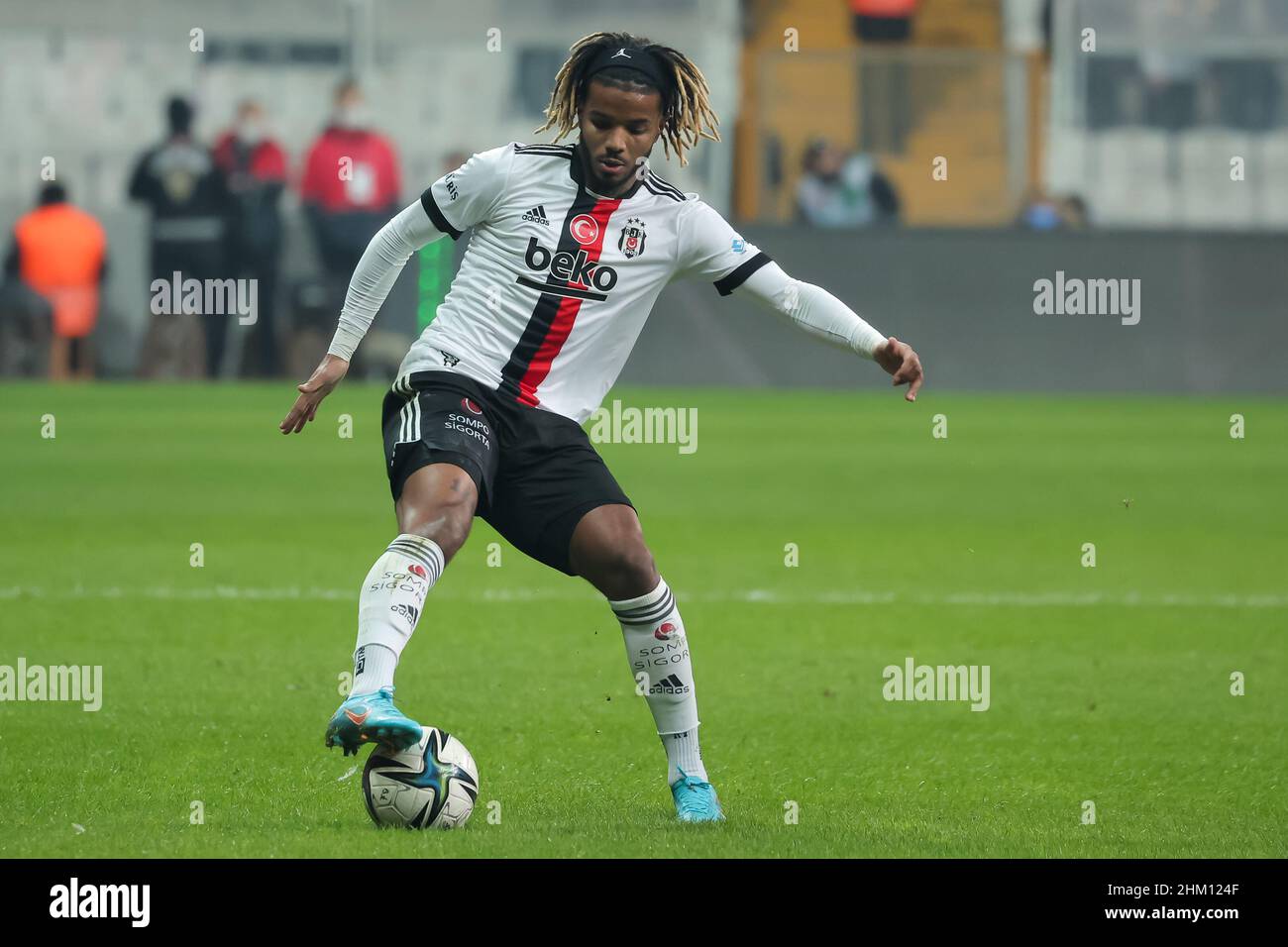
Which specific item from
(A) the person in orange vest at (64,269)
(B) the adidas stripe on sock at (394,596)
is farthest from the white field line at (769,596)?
(A) the person in orange vest at (64,269)

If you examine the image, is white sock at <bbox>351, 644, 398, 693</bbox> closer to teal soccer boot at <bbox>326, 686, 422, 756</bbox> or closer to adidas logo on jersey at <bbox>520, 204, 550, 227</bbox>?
teal soccer boot at <bbox>326, 686, 422, 756</bbox>

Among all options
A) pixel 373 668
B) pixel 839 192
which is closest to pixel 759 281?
pixel 373 668

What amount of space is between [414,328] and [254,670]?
1253 centimetres

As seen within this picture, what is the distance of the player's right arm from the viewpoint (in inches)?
244

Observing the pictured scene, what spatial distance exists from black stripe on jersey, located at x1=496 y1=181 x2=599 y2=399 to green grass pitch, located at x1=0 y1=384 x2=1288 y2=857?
3.92 feet

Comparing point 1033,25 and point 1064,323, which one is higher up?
point 1033,25

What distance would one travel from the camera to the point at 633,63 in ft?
20.1

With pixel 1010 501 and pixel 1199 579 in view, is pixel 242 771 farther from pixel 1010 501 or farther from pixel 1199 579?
pixel 1010 501

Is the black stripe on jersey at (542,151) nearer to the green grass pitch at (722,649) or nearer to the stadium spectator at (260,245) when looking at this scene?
the green grass pitch at (722,649)

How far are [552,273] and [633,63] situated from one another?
0.62 m

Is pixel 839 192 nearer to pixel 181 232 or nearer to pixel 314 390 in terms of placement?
pixel 181 232

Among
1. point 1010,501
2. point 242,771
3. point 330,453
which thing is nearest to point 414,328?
point 330,453

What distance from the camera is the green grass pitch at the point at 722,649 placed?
6000mm

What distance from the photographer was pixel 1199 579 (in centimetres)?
1138
